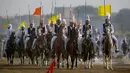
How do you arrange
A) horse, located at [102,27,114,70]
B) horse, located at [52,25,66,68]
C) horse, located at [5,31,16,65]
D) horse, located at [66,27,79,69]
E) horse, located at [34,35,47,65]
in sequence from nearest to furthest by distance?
horse, located at [66,27,79,69] → horse, located at [102,27,114,70] → horse, located at [52,25,66,68] → horse, located at [34,35,47,65] → horse, located at [5,31,16,65]

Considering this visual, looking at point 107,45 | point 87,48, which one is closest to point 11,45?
point 87,48

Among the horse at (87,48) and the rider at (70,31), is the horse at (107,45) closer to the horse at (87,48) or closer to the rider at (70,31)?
the horse at (87,48)

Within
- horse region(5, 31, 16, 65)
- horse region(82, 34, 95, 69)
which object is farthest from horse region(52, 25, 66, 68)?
horse region(5, 31, 16, 65)

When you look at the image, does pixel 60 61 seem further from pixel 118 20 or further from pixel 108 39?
pixel 118 20

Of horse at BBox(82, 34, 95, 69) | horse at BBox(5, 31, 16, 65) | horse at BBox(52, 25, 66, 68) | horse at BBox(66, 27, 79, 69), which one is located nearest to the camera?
horse at BBox(66, 27, 79, 69)

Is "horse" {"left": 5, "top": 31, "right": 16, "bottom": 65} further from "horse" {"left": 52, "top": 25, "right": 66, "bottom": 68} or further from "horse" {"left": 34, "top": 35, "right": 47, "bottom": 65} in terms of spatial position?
"horse" {"left": 52, "top": 25, "right": 66, "bottom": 68}

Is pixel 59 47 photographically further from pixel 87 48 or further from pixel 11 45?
pixel 11 45

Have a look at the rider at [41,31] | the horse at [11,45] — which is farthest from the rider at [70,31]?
the horse at [11,45]

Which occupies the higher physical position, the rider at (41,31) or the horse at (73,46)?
the rider at (41,31)

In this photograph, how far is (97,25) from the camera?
54250 mm

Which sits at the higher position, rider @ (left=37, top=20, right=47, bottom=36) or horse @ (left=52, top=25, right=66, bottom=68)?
rider @ (left=37, top=20, right=47, bottom=36)

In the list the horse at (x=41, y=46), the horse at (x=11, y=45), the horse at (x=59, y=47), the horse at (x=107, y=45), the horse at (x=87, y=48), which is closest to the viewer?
the horse at (x=107, y=45)

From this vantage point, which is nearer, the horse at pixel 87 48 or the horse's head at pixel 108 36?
the horse's head at pixel 108 36

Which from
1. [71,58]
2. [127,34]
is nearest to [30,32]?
[71,58]
